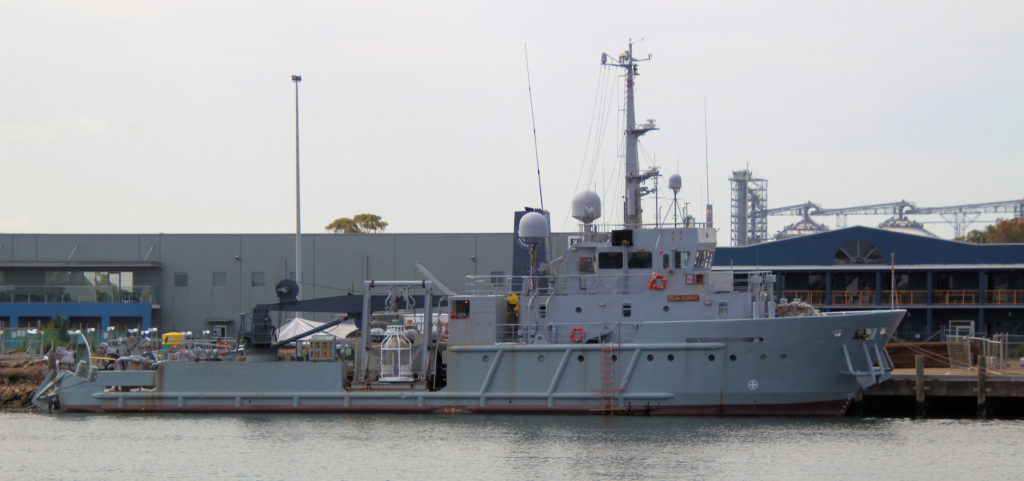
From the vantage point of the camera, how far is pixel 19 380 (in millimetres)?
33938

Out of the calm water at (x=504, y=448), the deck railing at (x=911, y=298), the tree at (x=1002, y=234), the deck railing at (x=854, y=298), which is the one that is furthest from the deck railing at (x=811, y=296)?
the tree at (x=1002, y=234)

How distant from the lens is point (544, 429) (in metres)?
25.8

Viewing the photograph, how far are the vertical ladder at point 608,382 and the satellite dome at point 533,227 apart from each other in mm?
3577

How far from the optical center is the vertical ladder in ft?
88.6

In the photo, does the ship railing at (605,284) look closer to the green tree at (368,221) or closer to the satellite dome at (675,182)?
the satellite dome at (675,182)

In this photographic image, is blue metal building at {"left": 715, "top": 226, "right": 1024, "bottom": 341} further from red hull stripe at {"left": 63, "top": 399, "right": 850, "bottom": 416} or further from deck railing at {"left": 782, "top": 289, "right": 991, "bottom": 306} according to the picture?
red hull stripe at {"left": 63, "top": 399, "right": 850, "bottom": 416}

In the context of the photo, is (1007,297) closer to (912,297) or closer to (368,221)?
(912,297)

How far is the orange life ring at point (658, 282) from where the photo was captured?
2794 centimetres

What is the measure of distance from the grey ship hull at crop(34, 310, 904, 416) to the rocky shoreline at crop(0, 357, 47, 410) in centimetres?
1049

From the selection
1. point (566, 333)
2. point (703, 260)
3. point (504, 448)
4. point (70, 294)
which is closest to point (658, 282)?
point (703, 260)

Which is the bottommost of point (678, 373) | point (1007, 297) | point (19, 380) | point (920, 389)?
point (19, 380)

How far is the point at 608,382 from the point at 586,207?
4990 mm

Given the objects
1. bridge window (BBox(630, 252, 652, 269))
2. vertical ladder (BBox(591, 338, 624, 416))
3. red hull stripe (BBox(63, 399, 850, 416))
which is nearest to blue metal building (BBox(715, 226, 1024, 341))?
bridge window (BBox(630, 252, 652, 269))

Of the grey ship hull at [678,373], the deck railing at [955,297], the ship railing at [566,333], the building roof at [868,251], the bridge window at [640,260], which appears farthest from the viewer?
the building roof at [868,251]
